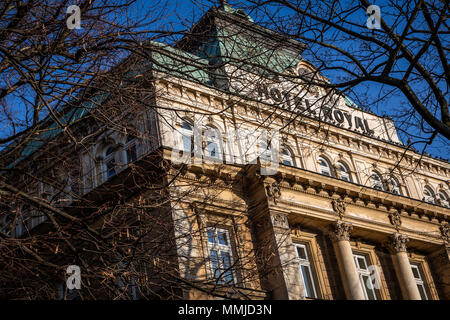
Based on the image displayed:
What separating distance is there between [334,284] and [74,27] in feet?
52.0

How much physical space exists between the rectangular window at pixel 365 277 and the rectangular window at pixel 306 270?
8.32 ft

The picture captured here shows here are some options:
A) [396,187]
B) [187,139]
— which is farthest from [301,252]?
[396,187]

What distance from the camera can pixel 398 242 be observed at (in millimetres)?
25250

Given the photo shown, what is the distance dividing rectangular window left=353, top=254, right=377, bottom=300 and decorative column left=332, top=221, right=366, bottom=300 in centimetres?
106

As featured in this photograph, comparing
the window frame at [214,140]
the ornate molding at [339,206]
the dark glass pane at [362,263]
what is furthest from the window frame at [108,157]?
the dark glass pane at [362,263]

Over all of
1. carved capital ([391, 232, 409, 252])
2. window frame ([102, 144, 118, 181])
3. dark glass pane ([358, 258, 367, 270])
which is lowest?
dark glass pane ([358, 258, 367, 270])

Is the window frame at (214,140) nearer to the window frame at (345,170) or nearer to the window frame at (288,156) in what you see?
the window frame at (288,156)

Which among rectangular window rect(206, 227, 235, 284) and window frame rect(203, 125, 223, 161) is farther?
window frame rect(203, 125, 223, 161)

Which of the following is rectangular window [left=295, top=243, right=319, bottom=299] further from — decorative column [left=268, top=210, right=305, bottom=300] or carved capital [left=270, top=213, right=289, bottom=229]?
carved capital [left=270, top=213, right=289, bottom=229]

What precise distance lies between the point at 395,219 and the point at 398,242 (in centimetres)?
97

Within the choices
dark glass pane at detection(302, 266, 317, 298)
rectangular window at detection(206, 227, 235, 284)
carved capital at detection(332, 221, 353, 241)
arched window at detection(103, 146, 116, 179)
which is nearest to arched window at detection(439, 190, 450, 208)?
carved capital at detection(332, 221, 353, 241)

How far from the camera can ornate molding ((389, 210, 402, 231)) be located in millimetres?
25531

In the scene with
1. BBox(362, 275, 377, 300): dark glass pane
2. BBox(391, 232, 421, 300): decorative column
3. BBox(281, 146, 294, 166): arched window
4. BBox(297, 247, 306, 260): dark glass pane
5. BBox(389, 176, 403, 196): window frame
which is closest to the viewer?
BBox(297, 247, 306, 260): dark glass pane
